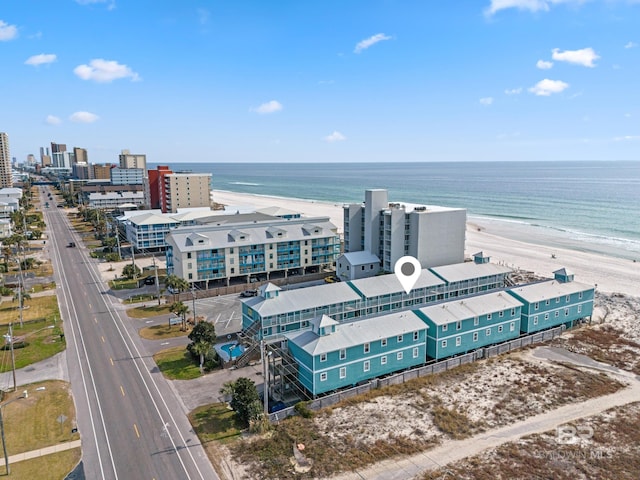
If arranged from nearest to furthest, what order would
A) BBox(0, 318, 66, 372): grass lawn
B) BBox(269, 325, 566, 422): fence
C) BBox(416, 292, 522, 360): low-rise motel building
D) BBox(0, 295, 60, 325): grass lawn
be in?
BBox(269, 325, 566, 422): fence → BBox(416, 292, 522, 360): low-rise motel building → BBox(0, 318, 66, 372): grass lawn → BBox(0, 295, 60, 325): grass lawn

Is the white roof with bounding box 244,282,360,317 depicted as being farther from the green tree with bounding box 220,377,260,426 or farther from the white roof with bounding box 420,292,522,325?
the green tree with bounding box 220,377,260,426

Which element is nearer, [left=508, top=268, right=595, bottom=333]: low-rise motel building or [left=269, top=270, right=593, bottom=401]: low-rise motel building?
[left=269, top=270, right=593, bottom=401]: low-rise motel building

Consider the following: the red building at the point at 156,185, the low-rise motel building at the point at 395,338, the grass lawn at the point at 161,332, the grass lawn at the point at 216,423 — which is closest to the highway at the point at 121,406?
the grass lawn at the point at 216,423

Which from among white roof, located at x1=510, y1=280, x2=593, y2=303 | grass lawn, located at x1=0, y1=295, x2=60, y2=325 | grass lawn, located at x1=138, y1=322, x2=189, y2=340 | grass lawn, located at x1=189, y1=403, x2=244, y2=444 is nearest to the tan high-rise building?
grass lawn, located at x1=0, y1=295, x2=60, y2=325

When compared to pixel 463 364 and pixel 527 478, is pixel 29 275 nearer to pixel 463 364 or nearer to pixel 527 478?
pixel 463 364

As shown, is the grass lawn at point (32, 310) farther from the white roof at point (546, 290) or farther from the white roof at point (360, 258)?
the white roof at point (546, 290)

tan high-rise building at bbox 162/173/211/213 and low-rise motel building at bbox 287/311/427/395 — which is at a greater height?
tan high-rise building at bbox 162/173/211/213

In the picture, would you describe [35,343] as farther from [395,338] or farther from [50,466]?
[395,338]

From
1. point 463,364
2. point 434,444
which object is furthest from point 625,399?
point 434,444
